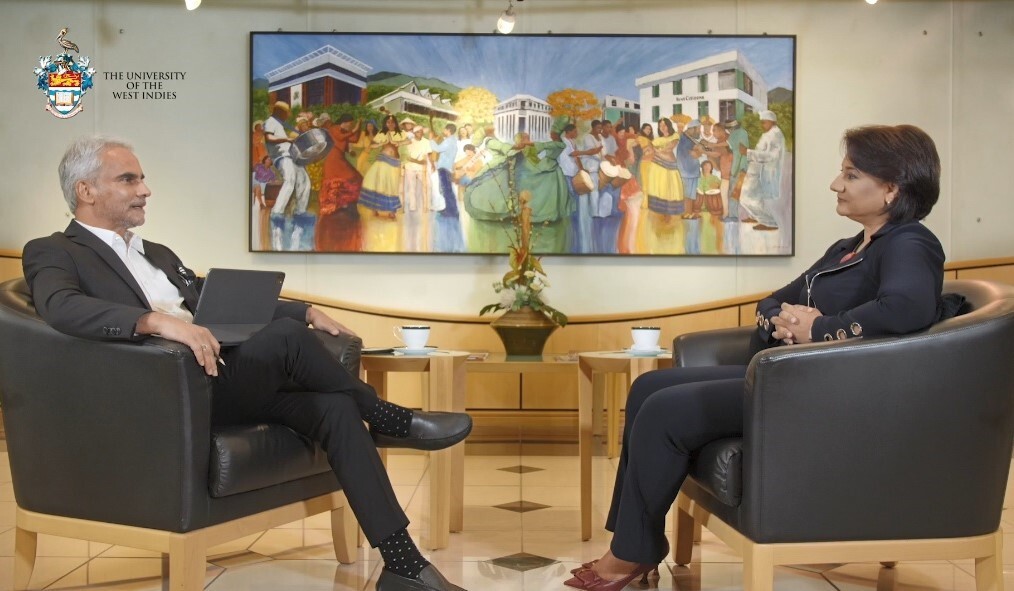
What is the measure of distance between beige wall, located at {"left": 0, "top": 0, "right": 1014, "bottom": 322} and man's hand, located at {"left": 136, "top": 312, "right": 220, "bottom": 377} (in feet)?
10.4

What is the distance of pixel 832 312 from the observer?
248 centimetres

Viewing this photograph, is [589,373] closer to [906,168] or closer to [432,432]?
[432,432]

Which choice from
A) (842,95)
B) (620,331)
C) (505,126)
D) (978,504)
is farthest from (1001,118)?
(978,504)

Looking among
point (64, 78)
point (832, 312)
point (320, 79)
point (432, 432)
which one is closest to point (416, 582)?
point (432, 432)

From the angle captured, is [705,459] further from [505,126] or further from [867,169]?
[505,126]

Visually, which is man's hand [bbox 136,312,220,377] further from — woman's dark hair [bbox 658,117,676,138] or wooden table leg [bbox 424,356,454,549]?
woman's dark hair [bbox 658,117,676,138]

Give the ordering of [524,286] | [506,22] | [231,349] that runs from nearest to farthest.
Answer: [231,349]
[524,286]
[506,22]

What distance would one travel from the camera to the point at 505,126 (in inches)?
212

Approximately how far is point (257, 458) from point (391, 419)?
0.40m

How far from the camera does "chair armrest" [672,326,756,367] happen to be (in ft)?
9.70

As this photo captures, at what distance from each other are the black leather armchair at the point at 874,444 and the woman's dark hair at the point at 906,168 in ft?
1.26

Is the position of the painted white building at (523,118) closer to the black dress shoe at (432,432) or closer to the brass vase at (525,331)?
the brass vase at (525,331)

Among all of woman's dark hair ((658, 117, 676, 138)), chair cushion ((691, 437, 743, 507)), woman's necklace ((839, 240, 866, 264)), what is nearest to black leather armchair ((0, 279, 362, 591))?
chair cushion ((691, 437, 743, 507))

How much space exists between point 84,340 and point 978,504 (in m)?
2.03
